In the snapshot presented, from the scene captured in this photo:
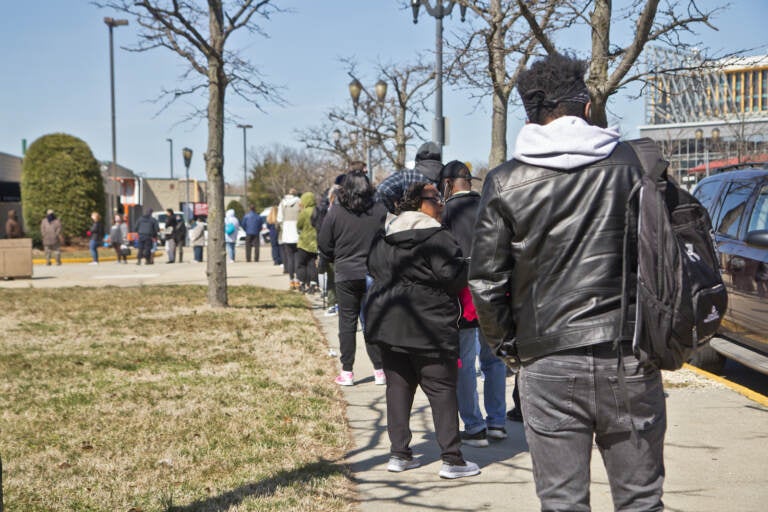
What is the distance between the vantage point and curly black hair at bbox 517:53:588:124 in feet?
9.93

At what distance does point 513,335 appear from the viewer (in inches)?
122

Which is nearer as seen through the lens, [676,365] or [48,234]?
[676,365]

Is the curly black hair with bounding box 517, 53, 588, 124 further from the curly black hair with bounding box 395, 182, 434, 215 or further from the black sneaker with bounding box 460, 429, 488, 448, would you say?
the black sneaker with bounding box 460, 429, 488, 448

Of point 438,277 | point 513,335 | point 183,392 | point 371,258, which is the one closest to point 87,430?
point 183,392

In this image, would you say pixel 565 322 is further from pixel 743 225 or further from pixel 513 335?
pixel 743 225

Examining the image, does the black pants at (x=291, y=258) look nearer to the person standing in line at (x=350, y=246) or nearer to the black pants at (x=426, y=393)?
the person standing in line at (x=350, y=246)

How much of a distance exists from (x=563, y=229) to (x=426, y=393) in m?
2.53

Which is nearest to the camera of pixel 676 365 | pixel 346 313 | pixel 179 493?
pixel 676 365

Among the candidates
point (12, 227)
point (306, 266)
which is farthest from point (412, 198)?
point (12, 227)

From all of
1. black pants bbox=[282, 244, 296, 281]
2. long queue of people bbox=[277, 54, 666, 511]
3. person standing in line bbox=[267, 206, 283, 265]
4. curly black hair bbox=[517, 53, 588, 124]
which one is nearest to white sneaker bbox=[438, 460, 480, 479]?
long queue of people bbox=[277, 54, 666, 511]

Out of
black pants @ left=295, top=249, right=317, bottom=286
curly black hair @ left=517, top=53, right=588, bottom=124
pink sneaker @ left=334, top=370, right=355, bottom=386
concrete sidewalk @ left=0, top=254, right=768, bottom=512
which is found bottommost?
concrete sidewalk @ left=0, top=254, right=768, bottom=512

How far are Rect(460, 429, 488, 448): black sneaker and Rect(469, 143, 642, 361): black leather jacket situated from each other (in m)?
3.03

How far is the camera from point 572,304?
2869mm

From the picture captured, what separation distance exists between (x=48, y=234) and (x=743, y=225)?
24.2 meters
